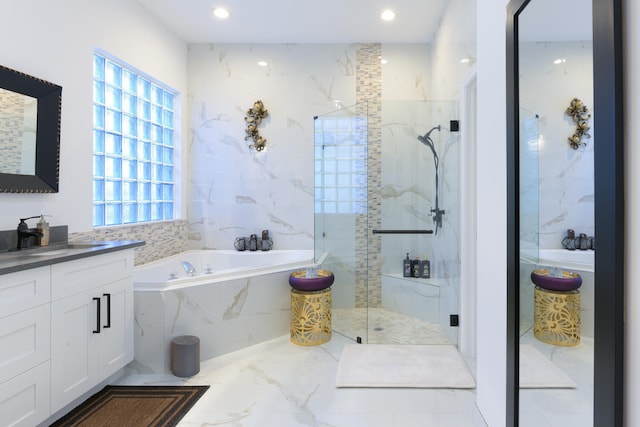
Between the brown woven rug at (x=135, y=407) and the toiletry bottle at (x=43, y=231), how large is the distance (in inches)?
Result: 38.9

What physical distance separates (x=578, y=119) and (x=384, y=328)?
2842 mm

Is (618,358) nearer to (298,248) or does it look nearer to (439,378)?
(439,378)

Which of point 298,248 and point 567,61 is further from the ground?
point 567,61

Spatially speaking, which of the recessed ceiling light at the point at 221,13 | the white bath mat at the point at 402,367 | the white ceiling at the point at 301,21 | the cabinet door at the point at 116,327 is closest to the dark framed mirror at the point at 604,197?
the white bath mat at the point at 402,367

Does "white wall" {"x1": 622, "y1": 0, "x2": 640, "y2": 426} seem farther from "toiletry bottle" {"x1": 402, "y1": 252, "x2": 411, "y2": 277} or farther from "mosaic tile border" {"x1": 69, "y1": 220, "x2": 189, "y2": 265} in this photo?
"mosaic tile border" {"x1": 69, "y1": 220, "x2": 189, "y2": 265}

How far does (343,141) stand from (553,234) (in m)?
2.72

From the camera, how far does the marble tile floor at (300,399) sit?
2070 millimetres

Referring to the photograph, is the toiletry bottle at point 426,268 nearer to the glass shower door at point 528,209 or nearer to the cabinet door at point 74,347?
the glass shower door at point 528,209

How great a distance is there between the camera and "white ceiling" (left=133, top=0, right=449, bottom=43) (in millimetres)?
3488

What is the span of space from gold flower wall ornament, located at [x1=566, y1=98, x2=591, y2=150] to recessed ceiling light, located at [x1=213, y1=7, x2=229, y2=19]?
3.38m

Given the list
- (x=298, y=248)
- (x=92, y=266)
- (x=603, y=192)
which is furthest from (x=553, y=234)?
(x=298, y=248)

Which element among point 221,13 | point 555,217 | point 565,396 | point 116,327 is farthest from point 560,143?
point 221,13

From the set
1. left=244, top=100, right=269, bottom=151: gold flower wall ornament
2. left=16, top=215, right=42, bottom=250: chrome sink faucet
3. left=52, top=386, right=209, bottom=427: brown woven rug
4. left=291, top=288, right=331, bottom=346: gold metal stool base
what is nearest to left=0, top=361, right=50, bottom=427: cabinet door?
left=52, top=386, right=209, bottom=427: brown woven rug

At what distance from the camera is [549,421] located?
1.26 m
